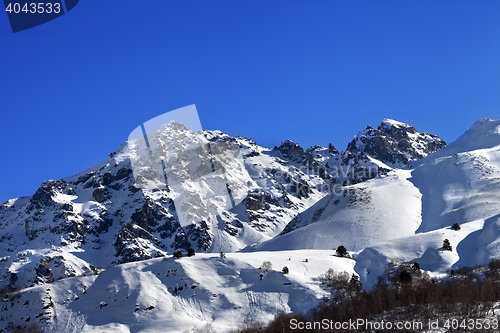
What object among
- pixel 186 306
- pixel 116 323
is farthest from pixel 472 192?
pixel 116 323

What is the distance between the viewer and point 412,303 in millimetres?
63188

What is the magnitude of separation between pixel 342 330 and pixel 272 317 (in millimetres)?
14414

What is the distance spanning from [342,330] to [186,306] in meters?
28.1

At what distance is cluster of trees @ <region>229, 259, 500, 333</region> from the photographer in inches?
2286

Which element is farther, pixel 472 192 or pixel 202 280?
pixel 472 192

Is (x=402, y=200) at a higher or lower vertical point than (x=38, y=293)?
lower

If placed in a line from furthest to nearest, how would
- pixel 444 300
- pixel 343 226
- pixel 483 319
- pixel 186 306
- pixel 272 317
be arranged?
pixel 343 226 → pixel 186 306 → pixel 272 317 → pixel 444 300 → pixel 483 319

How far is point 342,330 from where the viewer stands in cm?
5694

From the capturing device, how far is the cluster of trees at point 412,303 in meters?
58.1

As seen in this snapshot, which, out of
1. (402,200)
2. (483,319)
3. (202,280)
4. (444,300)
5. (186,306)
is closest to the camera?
(483,319)

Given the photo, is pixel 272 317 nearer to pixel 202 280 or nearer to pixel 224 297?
pixel 224 297

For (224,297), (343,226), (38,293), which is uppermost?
(38,293)

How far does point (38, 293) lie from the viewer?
79.6 metres

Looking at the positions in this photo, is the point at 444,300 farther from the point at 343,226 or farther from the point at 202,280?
the point at 343,226
